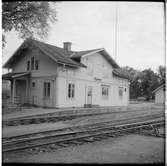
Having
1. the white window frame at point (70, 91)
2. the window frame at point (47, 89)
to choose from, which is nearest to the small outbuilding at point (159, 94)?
the white window frame at point (70, 91)

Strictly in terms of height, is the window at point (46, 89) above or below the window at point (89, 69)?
below

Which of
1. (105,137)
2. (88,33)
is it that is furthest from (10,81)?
(105,137)

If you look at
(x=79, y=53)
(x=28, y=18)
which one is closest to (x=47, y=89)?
(x=79, y=53)

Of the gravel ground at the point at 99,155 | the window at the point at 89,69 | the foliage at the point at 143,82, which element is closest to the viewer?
the gravel ground at the point at 99,155

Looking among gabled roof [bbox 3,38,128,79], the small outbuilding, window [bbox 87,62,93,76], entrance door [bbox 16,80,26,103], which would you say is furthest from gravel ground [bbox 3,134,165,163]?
window [bbox 87,62,93,76]

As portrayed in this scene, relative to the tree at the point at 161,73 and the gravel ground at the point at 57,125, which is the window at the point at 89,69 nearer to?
the gravel ground at the point at 57,125

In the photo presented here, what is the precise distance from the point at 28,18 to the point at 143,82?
3.23m

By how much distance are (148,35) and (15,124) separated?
320cm

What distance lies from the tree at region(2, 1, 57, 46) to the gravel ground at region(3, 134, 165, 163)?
7.37ft

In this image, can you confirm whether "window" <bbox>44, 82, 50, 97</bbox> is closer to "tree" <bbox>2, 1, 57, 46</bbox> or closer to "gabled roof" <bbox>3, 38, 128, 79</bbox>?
"gabled roof" <bbox>3, 38, 128, 79</bbox>

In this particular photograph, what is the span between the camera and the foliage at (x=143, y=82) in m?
4.70

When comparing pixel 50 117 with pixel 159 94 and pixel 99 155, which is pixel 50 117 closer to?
pixel 99 155

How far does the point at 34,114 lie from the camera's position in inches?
189

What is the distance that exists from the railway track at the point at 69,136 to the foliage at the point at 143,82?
634 millimetres
